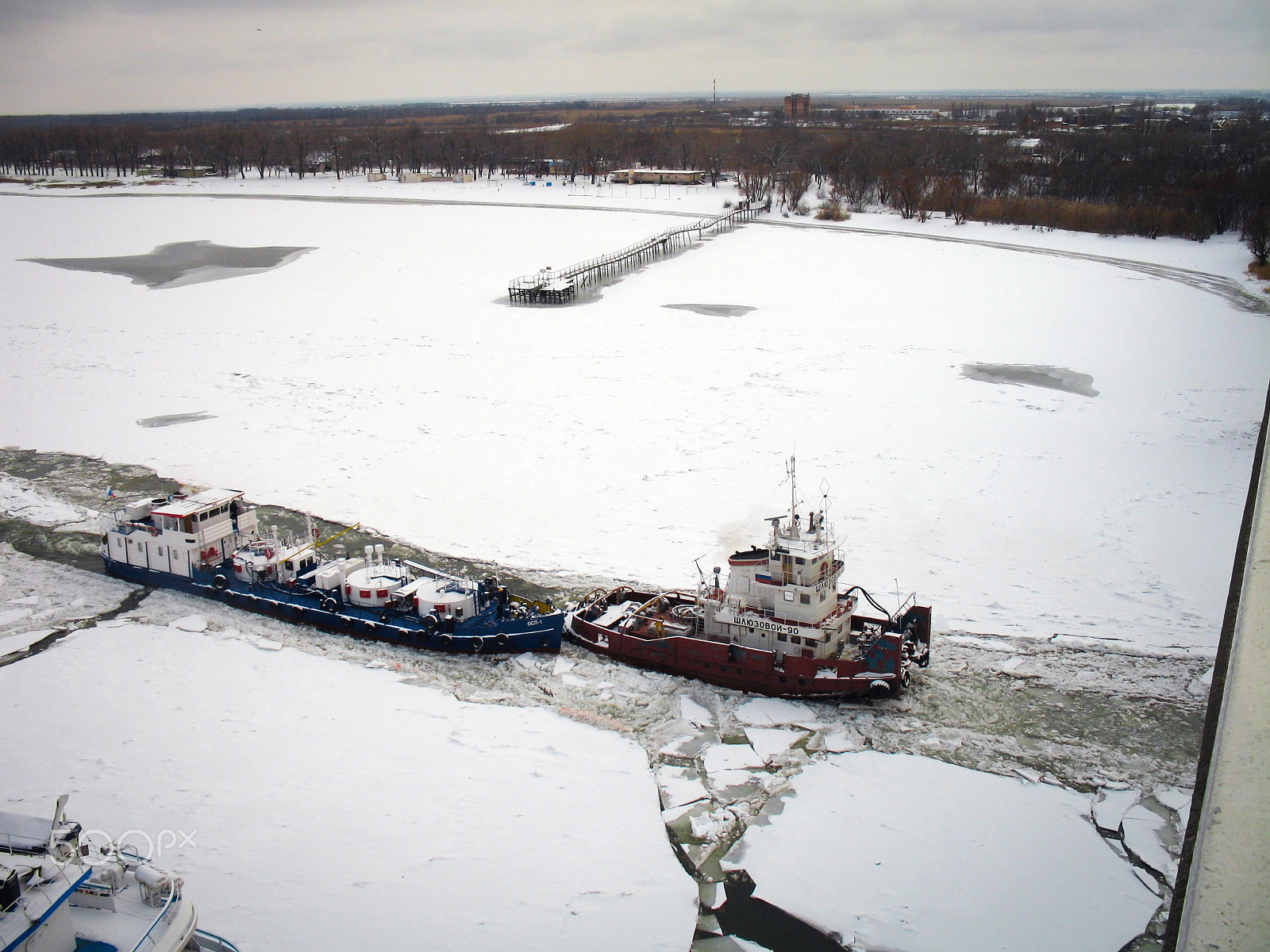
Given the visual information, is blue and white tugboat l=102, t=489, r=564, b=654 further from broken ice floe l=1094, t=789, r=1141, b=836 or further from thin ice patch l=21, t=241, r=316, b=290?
thin ice patch l=21, t=241, r=316, b=290

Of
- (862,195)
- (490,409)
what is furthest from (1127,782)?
(862,195)

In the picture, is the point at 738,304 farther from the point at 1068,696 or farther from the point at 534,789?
the point at 534,789

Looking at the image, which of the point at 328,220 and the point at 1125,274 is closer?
the point at 1125,274

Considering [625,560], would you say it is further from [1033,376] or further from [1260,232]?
[1260,232]

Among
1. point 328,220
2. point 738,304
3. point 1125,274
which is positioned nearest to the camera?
point 738,304

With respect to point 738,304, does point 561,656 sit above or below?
below

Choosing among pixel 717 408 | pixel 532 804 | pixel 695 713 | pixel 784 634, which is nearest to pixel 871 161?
pixel 717 408

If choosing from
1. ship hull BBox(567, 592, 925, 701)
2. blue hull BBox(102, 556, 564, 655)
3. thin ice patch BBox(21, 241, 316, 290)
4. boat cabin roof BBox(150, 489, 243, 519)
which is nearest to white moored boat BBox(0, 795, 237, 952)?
blue hull BBox(102, 556, 564, 655)
